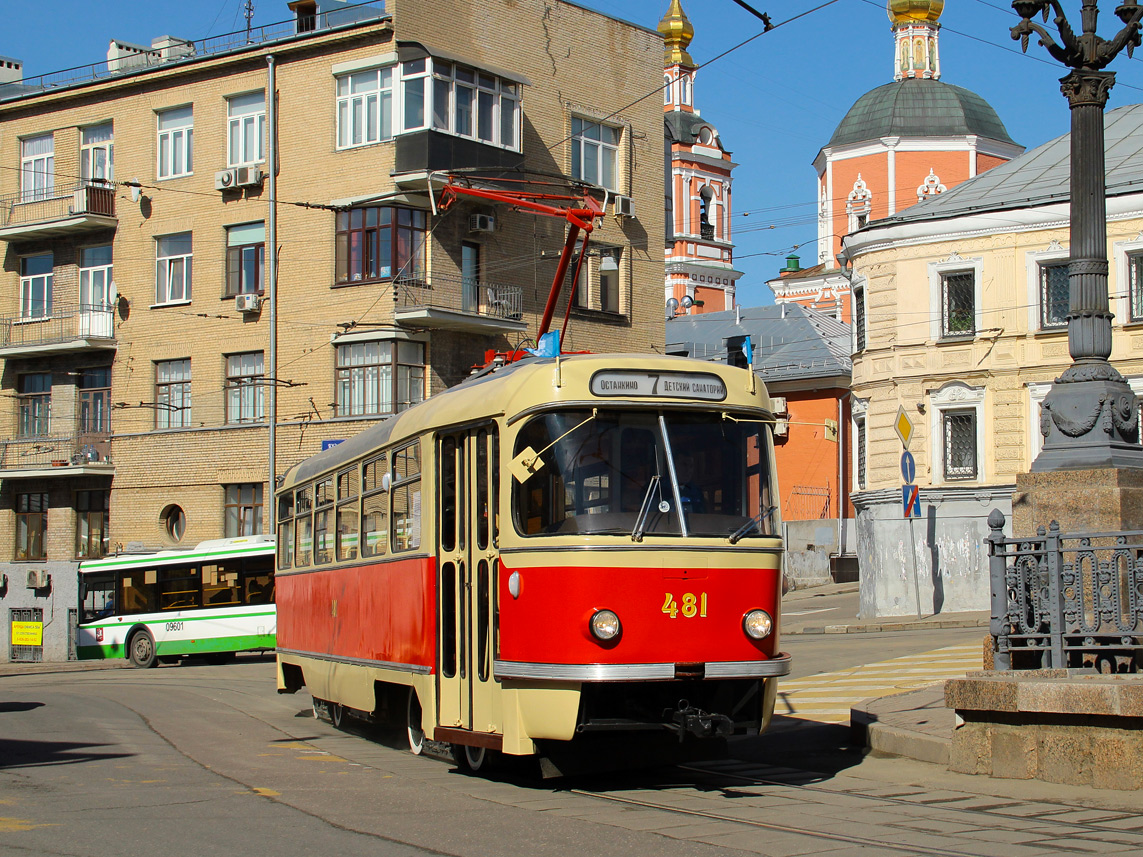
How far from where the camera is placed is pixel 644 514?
9.47 meters

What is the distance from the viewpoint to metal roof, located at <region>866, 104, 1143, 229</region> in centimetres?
3106

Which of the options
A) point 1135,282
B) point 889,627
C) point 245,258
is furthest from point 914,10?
point 889,627

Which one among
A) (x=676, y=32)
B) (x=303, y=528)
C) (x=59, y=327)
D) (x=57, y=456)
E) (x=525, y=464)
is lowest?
(x=303, y=528)

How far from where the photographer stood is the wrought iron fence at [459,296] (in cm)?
3488

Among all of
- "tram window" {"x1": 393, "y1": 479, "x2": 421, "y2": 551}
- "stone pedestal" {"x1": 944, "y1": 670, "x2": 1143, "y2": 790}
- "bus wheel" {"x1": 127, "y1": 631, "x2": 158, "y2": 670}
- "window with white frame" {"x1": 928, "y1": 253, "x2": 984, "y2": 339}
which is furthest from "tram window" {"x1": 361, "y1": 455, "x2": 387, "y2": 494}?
"window with white frame" {"x1": 928, "y1": 253, "x2": 984, "y2": 339}

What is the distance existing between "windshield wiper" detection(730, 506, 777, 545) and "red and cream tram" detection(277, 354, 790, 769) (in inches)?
0.4

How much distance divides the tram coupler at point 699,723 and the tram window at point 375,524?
12.4 feet

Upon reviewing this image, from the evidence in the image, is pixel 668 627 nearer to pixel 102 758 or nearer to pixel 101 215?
pixel 102 758

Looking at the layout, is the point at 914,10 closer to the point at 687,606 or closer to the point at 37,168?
the point at 37,168

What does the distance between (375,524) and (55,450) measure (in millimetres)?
31247

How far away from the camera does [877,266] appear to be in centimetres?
3375

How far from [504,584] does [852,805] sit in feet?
9.06

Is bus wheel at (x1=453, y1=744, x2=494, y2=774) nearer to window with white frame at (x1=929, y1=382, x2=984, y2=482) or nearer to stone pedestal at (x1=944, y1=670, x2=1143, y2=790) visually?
stone pedestal at (x1=944, y1=670, x2=1143, y2=790)

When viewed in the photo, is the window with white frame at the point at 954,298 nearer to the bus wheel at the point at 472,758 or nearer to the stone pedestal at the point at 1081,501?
the stone pedestal at the point at 1081,501
